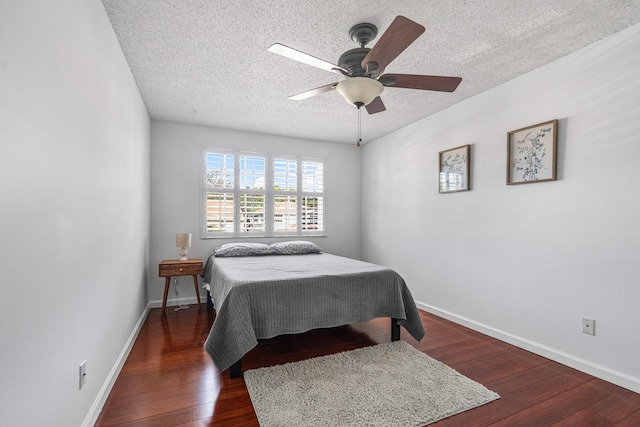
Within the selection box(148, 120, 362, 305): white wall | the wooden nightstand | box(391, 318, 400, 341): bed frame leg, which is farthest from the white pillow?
box(391, 318, 400, 341): bed frame leg

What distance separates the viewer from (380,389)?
196cm

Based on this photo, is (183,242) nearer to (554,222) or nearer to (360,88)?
(360,88)

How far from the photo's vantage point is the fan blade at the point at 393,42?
1.48 m

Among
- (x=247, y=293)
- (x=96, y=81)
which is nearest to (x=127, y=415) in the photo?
(x=247, y=293)

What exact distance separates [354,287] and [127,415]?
1732 millimetres

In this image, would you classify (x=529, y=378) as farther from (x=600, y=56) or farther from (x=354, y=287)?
(x=600, y=56)

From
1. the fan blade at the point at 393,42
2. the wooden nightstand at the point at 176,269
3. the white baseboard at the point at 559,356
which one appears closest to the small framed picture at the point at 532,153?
the white baseboard at the point at 559,356

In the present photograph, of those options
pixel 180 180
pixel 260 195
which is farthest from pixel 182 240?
pixel 260 195

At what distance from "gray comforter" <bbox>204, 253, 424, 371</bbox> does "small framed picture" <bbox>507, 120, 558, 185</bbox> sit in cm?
147

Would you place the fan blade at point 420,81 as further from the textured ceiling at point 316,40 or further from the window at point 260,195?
the window at point 260,195

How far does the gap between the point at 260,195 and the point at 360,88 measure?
2.89 m

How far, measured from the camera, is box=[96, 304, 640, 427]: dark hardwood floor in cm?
169

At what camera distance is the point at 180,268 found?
3.50m

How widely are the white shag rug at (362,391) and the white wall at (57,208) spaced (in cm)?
101
